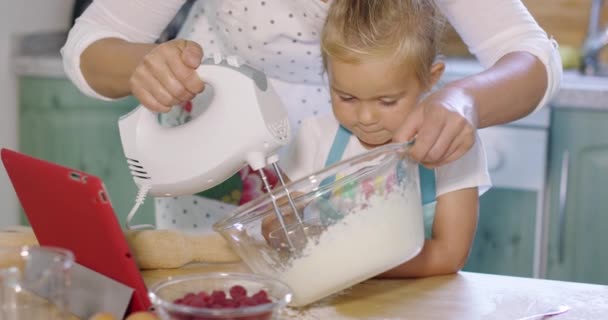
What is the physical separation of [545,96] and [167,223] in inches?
27.8

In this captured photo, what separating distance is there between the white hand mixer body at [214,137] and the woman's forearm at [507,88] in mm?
241

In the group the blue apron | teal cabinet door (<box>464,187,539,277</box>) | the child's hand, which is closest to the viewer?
the child's hand

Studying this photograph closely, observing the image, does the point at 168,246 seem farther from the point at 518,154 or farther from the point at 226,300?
the point at 518,154

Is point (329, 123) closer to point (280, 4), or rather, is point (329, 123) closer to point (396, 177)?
point (280, 4)

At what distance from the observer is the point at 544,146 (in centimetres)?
223

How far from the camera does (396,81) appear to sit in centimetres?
133

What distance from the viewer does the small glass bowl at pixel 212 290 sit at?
87 centimetres

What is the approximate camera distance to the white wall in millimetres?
2590

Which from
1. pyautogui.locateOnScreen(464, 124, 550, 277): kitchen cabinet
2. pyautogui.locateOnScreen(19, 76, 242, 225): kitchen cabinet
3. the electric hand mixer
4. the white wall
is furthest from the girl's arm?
the white wall

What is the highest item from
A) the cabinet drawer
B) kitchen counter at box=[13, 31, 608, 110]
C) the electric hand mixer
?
the electric hand mixer

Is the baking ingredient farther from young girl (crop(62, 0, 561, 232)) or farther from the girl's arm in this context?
the girl's arm

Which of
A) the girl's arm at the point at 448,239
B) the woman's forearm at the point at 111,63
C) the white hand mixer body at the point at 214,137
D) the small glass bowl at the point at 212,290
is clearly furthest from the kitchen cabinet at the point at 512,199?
the small glass bowl at the point at 212,290

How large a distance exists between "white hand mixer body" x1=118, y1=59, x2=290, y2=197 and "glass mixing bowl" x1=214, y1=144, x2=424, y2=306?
10 centimetres

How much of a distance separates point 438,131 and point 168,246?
0.42 metres
